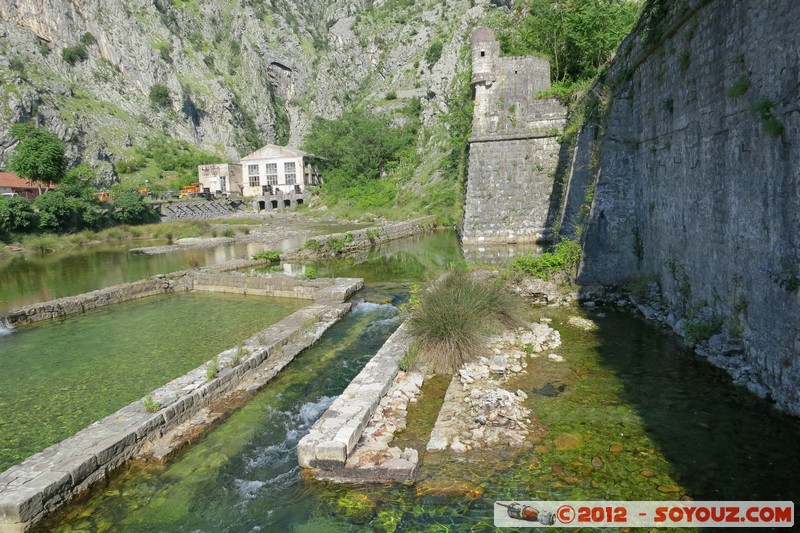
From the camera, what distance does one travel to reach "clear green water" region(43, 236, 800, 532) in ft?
13.3

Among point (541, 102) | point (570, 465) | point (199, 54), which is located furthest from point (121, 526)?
point (199, 54)

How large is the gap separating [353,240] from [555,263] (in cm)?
1305

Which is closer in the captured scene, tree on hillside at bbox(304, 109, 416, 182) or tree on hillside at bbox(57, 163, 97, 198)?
tree on hillside at bbox(57, 163, 97, 198)

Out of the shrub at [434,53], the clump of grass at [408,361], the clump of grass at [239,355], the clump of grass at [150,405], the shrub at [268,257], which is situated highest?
the shrub at [434,53]

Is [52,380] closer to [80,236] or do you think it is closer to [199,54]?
[80,236]

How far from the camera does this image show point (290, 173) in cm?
5997

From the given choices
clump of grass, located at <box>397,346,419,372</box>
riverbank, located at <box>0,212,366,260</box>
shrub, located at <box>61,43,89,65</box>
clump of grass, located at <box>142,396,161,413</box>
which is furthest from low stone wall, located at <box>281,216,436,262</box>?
shrub, located at <box>61,43,89,65</box>

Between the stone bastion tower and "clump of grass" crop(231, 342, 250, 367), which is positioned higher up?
the stone bastion tower

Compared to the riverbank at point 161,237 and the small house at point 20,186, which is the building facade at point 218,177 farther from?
the riverbank at point 161,237

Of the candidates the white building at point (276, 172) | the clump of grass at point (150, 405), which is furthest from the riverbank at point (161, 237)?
the clump of grass at point (150, 405)

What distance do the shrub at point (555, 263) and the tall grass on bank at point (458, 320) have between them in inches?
110

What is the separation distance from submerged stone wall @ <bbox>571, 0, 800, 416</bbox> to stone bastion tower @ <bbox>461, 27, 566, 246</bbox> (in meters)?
7.69

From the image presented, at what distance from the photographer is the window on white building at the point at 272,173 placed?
60.5 metres

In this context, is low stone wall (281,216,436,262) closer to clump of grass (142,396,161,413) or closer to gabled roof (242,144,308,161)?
clump of grass (142,396,161,413)
